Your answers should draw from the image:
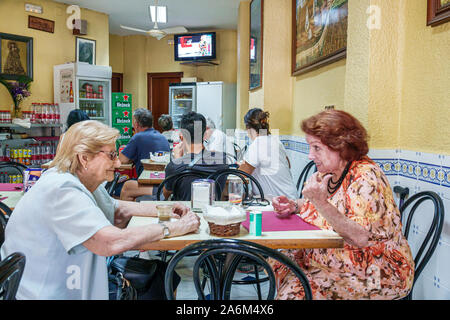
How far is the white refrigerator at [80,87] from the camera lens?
720cm

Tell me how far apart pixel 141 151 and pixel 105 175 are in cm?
315

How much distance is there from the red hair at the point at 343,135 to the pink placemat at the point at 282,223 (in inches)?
14.7

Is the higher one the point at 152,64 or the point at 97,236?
the point at 152,64

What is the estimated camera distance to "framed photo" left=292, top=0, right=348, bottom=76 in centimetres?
323

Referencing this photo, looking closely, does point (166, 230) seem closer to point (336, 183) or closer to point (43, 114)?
point (336, 183)

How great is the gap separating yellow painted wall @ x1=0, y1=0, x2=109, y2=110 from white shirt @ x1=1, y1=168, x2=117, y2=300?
6.19 m

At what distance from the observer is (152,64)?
392 inches

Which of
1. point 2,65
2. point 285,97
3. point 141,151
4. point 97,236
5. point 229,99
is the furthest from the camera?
point 229,99

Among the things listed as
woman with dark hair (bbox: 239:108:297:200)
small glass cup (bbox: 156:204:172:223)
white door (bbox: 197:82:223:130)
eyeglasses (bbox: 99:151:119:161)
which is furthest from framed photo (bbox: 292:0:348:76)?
white door (bbox: 197:82:223:130)

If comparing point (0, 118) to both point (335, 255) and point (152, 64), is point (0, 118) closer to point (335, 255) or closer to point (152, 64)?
point (152, 64)

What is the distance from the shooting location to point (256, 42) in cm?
598

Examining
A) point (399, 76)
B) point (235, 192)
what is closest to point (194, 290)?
point (235, 192)

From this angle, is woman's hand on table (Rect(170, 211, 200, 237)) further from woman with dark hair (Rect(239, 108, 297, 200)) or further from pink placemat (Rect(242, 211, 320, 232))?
woman with dark hair (Rect(239, 108, 297, 200))

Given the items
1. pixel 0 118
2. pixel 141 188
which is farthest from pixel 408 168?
pixel 0 118
